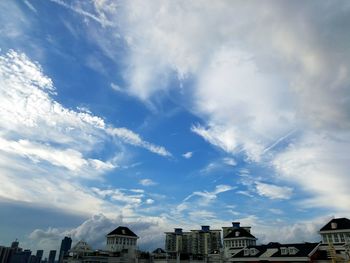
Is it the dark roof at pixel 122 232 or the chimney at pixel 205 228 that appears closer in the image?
the dark roof at pixel 122 232

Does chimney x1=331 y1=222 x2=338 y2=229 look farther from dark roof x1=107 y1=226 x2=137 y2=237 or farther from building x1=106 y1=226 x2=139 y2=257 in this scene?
dark roof x1=107 y1=226 x2=137 y2=237

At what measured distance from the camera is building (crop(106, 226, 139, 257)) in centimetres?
7894

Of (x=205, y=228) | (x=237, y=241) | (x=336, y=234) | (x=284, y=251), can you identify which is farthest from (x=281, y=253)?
(x=205, y=228)

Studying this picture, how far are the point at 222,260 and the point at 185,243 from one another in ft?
273

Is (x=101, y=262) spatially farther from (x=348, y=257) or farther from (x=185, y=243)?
(x=185, y=243)

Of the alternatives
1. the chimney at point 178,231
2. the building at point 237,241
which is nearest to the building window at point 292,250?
the building at point 237,241

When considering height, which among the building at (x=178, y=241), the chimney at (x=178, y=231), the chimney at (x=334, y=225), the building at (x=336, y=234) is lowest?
the building at (x=336, y=234)

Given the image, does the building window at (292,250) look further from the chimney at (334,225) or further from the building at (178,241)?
the building at (178,241)

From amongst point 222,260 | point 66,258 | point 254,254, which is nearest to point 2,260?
point 66,258

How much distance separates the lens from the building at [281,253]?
49591mm

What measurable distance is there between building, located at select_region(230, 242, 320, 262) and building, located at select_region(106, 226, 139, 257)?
1207 inches

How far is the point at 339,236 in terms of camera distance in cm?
5409

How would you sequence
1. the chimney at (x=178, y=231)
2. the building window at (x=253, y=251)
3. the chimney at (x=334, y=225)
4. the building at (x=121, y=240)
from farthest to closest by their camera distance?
the chimney at (x=178, y=231) → the building at (x=121, y=240) → the building window at (x=253, y=251) → the chimney at (x=334, y=225)

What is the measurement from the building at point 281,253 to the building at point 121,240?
30652 millimetres
